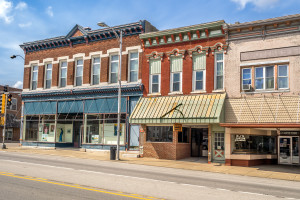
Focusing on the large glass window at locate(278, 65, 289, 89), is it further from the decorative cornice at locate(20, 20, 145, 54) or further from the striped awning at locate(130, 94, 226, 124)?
the decorative cornice at locate(20, 20, 145, 54)

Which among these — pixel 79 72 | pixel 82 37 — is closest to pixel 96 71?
pixel 79 72

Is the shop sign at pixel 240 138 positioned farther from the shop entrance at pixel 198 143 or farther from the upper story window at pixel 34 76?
the upper story window at pixel 34 76

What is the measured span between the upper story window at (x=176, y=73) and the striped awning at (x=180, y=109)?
103 centimetres

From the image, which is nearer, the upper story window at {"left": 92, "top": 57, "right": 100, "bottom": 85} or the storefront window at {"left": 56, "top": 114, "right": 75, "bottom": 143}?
the upper story window at {"left": 92, "top": 57, "right": 100, "bottom": 85}

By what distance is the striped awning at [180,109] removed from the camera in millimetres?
20906

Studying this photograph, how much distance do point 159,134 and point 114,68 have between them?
26.0ft

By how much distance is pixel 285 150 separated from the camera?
22.2 meters

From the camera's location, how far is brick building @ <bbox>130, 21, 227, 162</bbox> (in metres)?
22.0

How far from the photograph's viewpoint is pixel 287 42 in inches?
801

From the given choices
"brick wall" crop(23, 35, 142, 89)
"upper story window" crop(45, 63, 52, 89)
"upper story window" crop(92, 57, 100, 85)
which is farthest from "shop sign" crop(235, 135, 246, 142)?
"upper story window" crop(45, 63, 52, 89)

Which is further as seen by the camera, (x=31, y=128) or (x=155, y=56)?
(x=31, y=128)

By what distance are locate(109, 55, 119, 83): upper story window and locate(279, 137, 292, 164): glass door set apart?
47.5 feet

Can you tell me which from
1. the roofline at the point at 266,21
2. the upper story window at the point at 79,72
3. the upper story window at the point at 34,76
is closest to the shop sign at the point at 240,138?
the roofline at the point at 266,21

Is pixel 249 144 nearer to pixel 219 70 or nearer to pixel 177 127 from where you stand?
pixel 177 127
